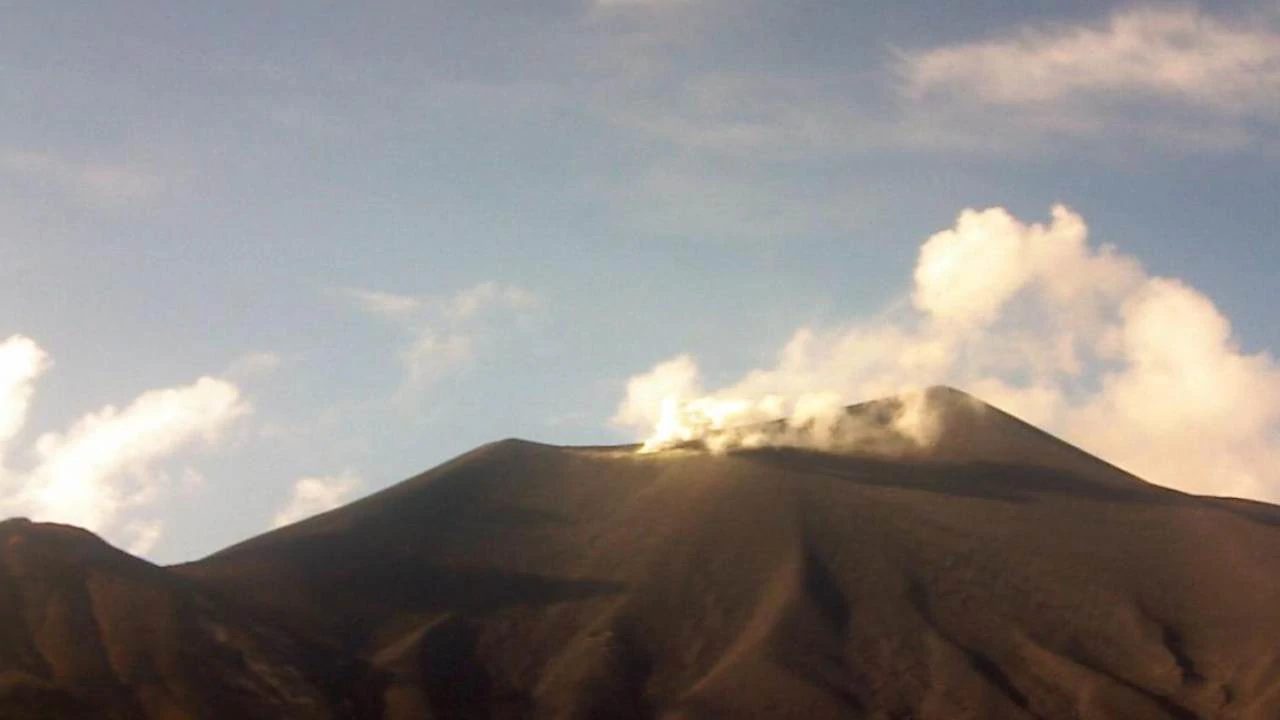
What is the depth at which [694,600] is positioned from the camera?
144 meters

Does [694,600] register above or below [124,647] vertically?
above

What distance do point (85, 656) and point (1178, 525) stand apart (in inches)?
4206

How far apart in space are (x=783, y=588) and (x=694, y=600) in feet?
28.0

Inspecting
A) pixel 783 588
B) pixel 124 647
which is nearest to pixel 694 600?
pixel 783 588

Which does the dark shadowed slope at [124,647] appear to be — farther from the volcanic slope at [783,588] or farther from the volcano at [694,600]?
the volcanic slope at [783,588]

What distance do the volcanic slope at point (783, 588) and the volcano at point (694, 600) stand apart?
0.29 m

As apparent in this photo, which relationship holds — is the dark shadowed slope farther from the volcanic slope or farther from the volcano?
the volcanic slope

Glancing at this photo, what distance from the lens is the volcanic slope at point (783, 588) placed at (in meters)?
129

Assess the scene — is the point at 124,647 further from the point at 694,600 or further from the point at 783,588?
the point at 783,588

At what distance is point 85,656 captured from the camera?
4449 inches

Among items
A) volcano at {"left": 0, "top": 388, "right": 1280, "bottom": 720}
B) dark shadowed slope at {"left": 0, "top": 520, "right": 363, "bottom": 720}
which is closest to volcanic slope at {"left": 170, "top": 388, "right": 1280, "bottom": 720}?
volcano at {"left": 0, "top": 388, "right": 1280, "bottom": 720}

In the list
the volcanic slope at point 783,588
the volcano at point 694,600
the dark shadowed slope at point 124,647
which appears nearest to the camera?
the dark shadowed slope at point 124,647

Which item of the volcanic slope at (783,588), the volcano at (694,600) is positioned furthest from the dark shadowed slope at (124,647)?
the volcanic slope at (783,588)

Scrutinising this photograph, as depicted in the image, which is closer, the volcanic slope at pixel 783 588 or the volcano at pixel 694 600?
the volcano at pixel 694 600
